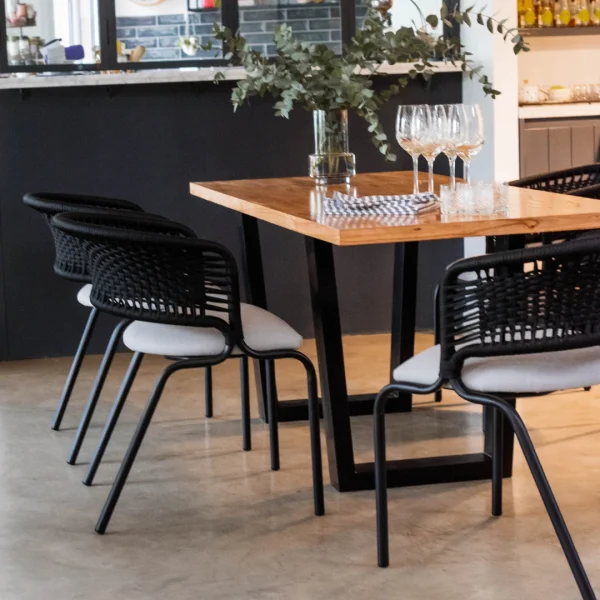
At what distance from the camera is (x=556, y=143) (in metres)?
5.35

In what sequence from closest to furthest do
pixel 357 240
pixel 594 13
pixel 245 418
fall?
pixel 357 240
pixel 245 418
pixel 594 13

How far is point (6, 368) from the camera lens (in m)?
4.89

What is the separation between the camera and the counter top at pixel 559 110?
17.2 feet

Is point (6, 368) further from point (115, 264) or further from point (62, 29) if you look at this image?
point (115, 264)

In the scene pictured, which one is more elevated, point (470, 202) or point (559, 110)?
point (559, 110)

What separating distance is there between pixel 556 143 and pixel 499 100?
0.42m

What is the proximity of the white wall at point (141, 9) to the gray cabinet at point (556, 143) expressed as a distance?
1.67 metres

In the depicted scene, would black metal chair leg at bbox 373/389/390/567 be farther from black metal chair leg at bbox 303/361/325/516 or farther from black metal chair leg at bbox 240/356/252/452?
black metal chair leg at bbox 240/356/252/452

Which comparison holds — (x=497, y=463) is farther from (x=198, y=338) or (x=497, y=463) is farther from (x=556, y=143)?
(x=556, y=143)

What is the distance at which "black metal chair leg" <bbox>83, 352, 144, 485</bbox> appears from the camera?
2971mm

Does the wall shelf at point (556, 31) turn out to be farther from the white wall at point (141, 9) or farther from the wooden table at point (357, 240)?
the wooden table at point (357, 240)

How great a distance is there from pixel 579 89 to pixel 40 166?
2.56m

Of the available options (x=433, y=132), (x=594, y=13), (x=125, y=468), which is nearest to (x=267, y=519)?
(x=125, y=468)

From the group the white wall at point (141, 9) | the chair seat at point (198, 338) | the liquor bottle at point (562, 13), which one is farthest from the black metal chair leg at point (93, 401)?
the liquor bottle at point (562, 13)
